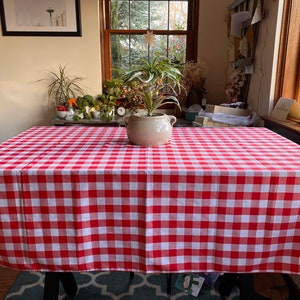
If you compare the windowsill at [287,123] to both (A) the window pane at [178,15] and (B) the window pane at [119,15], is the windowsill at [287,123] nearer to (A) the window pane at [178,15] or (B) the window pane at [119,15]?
(A) the window pane at [178,15]

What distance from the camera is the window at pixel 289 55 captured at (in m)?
1.85

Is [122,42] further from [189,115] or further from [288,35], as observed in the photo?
[288,35]

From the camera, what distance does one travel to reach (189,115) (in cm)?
291

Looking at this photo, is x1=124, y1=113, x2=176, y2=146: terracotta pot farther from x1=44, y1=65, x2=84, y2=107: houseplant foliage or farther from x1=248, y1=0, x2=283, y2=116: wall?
x1=44, y1=65, x2=84, y2=107: houseplant foliage

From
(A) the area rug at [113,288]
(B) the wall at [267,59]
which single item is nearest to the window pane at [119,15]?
(B) the wall at [267,59]

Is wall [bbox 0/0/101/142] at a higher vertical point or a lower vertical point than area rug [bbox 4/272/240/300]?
higher

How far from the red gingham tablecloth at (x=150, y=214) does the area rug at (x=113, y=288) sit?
2.26 feet

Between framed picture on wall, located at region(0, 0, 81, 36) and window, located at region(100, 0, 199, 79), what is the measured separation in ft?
0.98

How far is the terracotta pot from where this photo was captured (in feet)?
3.97

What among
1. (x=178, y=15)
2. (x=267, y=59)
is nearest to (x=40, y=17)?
(x=178, y=15)

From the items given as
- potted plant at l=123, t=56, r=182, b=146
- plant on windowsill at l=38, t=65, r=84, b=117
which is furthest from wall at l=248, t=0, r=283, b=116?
plant on windowsill at l=38, t=65, r=84, b=117

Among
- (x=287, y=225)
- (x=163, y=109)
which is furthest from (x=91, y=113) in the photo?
(x=287, y=225)

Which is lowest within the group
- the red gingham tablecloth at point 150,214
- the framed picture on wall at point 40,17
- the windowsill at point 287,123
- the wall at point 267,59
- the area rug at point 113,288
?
the area rug at point 113,288

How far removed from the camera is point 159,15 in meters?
3.09
